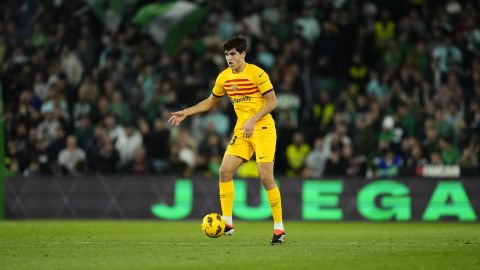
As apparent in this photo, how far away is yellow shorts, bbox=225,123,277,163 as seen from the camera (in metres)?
12.5

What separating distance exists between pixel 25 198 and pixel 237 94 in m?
9.69

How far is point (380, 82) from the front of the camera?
74.6 ft

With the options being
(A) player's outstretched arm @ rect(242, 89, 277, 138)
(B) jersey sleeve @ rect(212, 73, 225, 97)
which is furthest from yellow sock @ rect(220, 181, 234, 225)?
(B) jersey sleeve @ rect(212, 73, 225, 97)

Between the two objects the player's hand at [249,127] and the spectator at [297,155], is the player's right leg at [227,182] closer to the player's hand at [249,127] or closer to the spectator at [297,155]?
the player's hand at [249,127]

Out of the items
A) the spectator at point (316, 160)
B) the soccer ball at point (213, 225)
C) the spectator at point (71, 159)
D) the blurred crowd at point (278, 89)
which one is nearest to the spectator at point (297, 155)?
the blurred crowd at point (278, 89)

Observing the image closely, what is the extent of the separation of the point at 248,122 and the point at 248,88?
57 cm

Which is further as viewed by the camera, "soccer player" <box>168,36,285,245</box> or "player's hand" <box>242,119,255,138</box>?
"soccer player" <box>168,36,285,245</box>

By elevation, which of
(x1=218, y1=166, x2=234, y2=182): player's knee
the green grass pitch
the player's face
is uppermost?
the player's face

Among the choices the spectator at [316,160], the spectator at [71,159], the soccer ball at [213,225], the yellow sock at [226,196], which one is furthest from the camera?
the spectator at [71,159]

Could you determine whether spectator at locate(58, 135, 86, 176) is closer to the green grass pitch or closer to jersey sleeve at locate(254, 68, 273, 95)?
the green grass pitch

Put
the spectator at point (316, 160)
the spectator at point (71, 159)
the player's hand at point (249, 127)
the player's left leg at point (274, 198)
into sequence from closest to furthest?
the player's hand at point (249, 127), the player's left leg at point (274, 198), the spectator at point (316, 160), the spectator at point (71, 159)

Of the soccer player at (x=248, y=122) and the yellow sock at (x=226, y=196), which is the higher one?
the soccer player at (x=248, y=122)

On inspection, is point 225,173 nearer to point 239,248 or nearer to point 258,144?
point 258,144

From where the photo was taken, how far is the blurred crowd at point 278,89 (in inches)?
841
